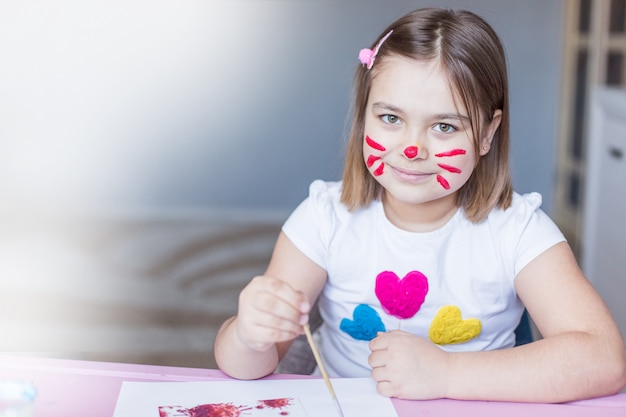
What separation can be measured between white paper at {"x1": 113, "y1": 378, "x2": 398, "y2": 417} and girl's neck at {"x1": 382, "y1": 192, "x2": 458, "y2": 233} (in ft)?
1.01

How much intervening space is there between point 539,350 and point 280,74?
2831mm

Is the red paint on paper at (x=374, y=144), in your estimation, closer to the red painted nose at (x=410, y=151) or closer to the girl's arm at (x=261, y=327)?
the red painted nose at (x=410, y=151)

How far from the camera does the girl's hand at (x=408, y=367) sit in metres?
0.97

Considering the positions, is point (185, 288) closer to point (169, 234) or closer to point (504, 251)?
point (169, 234)

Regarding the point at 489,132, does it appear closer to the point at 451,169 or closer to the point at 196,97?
the point at 451,169

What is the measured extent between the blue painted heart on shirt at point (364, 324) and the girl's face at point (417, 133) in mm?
179

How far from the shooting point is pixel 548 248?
1.14 metres

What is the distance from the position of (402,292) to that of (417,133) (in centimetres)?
25

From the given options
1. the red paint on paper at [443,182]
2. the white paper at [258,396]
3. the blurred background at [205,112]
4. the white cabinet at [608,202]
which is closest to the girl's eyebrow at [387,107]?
the red paint on paper at [443,182]

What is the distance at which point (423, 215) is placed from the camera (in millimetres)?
1247

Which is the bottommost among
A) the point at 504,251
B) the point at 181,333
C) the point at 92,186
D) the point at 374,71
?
the point at 181,333

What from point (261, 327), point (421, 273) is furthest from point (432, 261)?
point (261, 327)

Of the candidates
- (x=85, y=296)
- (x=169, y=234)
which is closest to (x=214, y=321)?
(x=85, y=296)

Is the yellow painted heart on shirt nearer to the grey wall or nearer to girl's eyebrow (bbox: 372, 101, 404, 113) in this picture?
girl's eyebrow (bbox: 372, 101, 404, 113)
